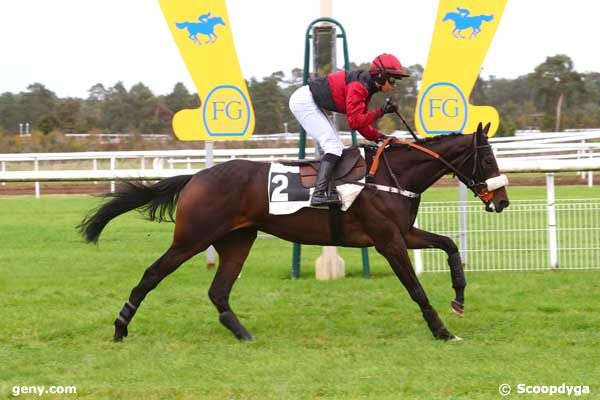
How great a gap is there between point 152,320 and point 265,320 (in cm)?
91

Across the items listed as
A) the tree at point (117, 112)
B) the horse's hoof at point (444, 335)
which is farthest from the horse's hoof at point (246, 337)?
the tree at point (117, 112)

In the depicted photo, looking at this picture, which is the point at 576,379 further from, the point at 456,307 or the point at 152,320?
the point at 152,320

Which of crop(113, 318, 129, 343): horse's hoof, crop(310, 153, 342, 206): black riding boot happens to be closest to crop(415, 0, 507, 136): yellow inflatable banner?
crop(310, 153, 342, 206): black riding boot

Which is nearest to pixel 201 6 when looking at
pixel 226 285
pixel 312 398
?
pixel 226 285

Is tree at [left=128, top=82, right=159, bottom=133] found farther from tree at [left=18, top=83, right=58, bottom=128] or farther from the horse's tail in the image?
the horse's tail

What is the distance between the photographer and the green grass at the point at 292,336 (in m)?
5.31

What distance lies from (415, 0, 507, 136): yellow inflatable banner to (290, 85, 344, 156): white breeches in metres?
3.03

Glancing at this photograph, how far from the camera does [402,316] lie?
7410 millimetres

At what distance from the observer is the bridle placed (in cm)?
679

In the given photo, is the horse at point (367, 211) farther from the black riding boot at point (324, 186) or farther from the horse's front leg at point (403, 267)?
the black riding boot at point (324, 186)

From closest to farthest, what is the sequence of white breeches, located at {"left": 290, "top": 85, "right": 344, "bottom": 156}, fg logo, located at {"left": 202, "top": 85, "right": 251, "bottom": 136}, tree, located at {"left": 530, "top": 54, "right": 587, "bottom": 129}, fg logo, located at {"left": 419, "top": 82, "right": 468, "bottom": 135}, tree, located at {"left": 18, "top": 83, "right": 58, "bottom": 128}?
white breeches, located at {"left": 290, "top": 85, "right": 344, "bottom": 156} < fg logo, located at {"left": 419, "top": 82, "right": 468, "bottom": 135} < fg logo, located at {"left": 202, "top": 85, "right": 251, "bottom": 136} < tree, located at {"left": 530, "top": 54, "right": 587, "bottom": 129} < tree, located at {"left": 18, "top": 83, "right": 58, "bottom": 128}

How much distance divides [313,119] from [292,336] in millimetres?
1689

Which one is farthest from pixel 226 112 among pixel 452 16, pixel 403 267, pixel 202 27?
pixel 403 267

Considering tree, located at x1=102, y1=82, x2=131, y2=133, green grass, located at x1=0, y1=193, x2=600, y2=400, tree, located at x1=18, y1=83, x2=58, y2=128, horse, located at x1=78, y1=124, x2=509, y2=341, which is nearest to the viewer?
green grass, located at x1=0, y1=193, x2=600, y2=400
